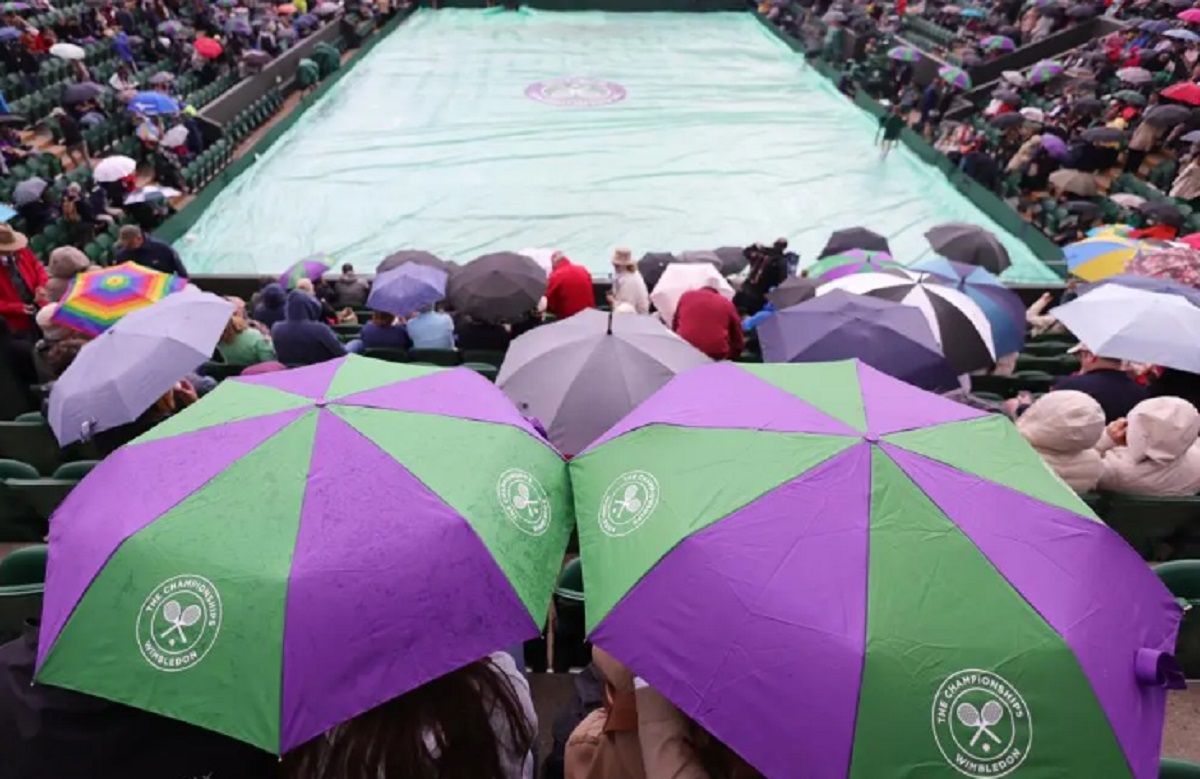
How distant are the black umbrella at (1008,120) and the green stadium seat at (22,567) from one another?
14773 millimetres

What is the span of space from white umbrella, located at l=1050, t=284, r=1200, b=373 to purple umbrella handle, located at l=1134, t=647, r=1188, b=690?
338 centimetres

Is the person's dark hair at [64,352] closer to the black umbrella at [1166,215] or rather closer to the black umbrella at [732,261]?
the black umbrella at [732,261]

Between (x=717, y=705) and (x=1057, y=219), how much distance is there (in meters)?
11.8

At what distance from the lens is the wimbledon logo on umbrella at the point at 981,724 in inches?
79.5

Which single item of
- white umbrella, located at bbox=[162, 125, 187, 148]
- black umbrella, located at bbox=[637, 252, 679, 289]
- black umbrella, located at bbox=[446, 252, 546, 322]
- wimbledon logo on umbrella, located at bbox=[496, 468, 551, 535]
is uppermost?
wimbledon logo on umbrella, located at bbox=[496, 468, 551, 535]

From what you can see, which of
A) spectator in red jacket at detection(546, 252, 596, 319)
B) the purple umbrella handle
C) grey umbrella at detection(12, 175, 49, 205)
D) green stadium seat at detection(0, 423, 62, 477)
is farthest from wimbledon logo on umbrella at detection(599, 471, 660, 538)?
grey umbrella at detection(12, 175, 49, 205)

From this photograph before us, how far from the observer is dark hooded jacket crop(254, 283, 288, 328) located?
6914 mm

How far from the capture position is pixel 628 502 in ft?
8.73

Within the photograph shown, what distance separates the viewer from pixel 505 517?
103 inches

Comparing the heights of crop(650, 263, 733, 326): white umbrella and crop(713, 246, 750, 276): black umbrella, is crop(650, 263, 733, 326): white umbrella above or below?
above

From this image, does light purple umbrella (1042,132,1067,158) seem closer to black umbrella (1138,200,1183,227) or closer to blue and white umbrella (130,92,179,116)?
black umbrella (1138,200,1183,227)

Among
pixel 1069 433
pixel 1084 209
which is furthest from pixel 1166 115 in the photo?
pixel 1069 433

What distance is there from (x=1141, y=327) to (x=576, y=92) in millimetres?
14730

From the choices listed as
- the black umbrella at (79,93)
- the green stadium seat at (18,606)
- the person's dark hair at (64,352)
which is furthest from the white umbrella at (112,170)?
the green stadium seat at (18,606)
